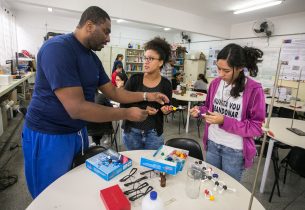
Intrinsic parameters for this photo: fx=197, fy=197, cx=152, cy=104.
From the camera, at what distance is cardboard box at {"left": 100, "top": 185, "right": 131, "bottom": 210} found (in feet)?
3.12

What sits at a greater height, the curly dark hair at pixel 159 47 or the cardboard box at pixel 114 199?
the curly dark hair at pixel 159 47

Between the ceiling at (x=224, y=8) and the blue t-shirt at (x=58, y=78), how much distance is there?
429cm

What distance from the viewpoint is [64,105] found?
1146 millimetres

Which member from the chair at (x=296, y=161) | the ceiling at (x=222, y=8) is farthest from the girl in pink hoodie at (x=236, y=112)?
the ceiling at (x=222, y=8)

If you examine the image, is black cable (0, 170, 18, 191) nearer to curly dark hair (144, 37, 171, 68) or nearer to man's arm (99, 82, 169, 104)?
man's arm (99, 82, 169, 104)

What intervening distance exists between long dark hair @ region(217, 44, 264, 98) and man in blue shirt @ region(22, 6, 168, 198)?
0.74 m

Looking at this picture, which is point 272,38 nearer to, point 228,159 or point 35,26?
point 228,159

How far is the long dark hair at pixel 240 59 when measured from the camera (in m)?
1.45

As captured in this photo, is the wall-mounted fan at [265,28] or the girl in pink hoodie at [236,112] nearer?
the girl in pink hoodie at [236,112]

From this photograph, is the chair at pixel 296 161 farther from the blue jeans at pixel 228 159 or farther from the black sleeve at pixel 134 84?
the black sleeve at pixel 134 84

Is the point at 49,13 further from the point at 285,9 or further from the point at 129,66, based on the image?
the point at 285,9

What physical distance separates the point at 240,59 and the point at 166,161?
91 cm

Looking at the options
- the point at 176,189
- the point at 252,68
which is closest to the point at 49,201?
the point at 176,189

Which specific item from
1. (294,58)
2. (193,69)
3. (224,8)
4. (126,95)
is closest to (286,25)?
(294,58)
